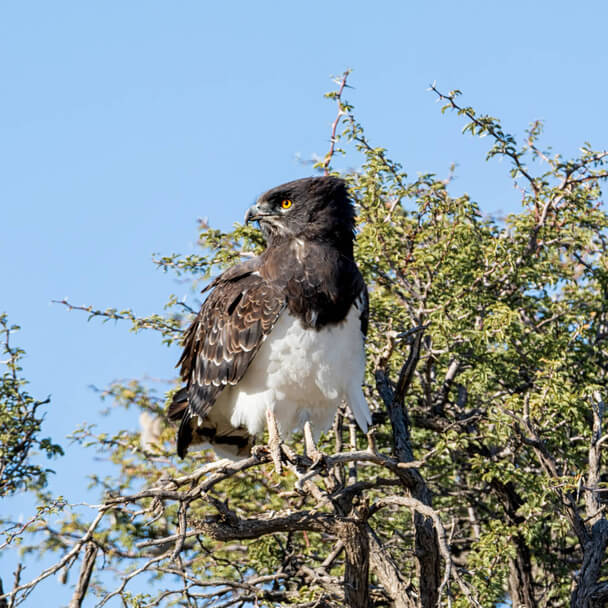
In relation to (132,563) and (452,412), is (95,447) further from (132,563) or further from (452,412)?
(452,412)

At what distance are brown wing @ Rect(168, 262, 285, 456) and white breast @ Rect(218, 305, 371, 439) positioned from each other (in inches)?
4.0

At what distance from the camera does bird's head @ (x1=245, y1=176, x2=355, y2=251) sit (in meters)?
6.75

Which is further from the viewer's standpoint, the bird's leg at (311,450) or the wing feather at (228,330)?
the wing feather at (228,330)

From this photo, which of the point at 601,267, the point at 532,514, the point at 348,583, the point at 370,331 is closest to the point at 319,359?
the point at 348,583

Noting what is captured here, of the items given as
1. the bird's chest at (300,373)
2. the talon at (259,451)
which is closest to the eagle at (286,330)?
the bird's chest at (300,373)

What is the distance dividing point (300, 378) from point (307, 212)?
1226 millimetres

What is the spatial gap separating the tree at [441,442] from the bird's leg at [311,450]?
0.09m

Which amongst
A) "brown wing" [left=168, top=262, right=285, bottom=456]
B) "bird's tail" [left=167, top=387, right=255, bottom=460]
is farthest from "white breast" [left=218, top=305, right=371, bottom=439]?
"bird's tail" [left=167, top=387, right=255, bottom=460]

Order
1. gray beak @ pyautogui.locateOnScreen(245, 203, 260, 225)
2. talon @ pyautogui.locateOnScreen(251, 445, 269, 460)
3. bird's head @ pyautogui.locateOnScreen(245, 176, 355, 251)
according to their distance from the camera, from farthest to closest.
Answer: gray beak @ pyautogui.locateOnScreen(245, 203, 260, 225) < bird's head @ pyautogui.locateOnScreen(245, 176, 355, 251) < talon @ pyautogui.locateOnScreen(251, 445, 269, 460)

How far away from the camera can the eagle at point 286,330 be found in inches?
251

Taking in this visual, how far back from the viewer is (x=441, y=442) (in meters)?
7.35

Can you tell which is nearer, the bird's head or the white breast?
the white breast

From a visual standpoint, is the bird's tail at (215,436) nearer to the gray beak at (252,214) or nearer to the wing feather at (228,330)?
the wing feather at (228,330)

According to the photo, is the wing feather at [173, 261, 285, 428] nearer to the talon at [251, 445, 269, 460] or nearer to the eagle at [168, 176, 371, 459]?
the eagle at [168, 176, 371, 459]
